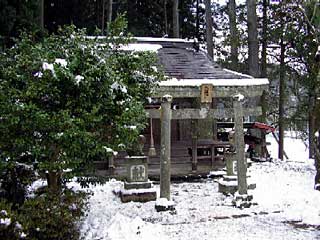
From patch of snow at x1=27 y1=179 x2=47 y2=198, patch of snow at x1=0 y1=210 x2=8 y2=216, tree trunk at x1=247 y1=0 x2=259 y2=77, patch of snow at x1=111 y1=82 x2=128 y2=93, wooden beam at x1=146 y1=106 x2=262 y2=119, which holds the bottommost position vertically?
patch of snow at x1=0 y1=210 x2=8 y2=216

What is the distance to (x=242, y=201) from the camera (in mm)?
8664

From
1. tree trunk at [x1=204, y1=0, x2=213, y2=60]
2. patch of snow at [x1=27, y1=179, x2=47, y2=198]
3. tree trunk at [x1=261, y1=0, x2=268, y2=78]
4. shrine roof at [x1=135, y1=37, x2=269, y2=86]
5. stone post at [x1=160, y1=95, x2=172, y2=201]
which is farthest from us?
tree trunk at [x1=204, y1=0, x2=213, y2=60]

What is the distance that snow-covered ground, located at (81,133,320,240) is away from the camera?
6.82 meters

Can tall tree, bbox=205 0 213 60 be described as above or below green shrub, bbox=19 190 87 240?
above

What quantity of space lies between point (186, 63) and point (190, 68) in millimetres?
571

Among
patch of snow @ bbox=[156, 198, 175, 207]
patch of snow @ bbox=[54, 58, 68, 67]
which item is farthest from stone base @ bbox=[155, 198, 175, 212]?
patch of snow @ bbox=[54, 58, 68, 67]

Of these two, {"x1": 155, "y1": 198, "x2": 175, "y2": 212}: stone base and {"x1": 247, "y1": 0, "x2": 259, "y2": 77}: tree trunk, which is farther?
{"x1": 247, "y1": 0, "x2": 259, "y2": 77}: tree trunk

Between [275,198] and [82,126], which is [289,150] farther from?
[82,126]

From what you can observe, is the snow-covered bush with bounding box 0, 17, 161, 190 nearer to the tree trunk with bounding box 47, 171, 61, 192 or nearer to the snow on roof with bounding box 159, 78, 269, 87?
the tree trunk with bounding box 47, 171, 61, 192

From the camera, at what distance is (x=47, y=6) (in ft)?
62.1

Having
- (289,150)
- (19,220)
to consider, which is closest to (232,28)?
(19,220)

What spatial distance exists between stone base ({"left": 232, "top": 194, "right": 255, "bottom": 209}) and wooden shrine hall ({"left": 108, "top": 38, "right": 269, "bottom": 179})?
7.71 ft

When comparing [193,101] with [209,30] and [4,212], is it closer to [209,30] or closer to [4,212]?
[209,30]

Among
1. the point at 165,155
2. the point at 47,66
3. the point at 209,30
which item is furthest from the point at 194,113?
the point at 209,30
